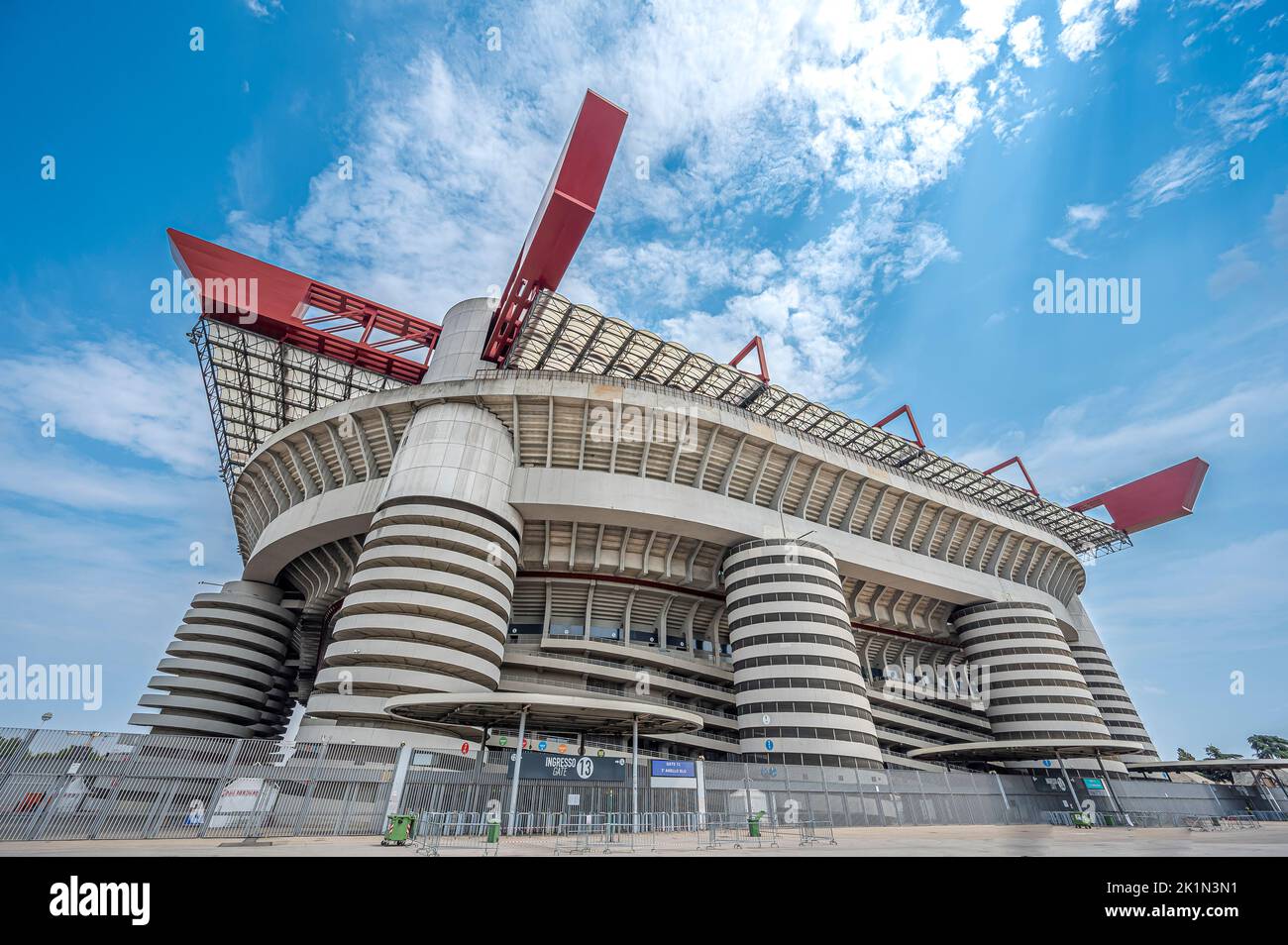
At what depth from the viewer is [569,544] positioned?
41.3 meters

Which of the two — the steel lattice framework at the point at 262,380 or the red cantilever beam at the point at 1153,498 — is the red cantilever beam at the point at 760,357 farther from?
the red cantilever beam at the point at 1153,498

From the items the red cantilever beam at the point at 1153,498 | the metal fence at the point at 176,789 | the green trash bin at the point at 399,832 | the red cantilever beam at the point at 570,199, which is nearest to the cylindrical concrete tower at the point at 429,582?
the metal fence at the point at 176,789

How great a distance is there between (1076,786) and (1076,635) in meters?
37.3

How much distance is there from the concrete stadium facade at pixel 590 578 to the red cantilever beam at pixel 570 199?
6532 millimetres

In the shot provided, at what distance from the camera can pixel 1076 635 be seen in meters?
66.0

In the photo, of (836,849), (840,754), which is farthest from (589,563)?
(836,849)

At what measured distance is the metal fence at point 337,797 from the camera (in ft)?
50.8

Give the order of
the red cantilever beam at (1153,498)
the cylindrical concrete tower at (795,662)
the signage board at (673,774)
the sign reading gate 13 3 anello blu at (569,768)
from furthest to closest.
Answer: the red cantilever beam at (1153,498), the cylindrical concrete tower at (795,662), the signage board at (673,774), the sign reading gate 13 3 anello blu at (569,768)

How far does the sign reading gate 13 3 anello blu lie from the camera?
1868cm

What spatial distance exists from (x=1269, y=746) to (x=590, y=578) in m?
166

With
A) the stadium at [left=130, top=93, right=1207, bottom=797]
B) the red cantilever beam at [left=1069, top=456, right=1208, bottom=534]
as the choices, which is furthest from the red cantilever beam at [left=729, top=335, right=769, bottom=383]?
the red cantilever beam at [left=1069, top=456, right=1208, bottom=534]

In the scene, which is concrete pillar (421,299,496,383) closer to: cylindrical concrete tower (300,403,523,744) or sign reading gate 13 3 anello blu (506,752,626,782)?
cylindrical concrete tower (300,403,523,744)

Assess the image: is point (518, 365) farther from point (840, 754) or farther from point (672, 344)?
point (840, 754)

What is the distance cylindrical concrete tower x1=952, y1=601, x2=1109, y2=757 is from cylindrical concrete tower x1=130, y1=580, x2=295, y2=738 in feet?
198
